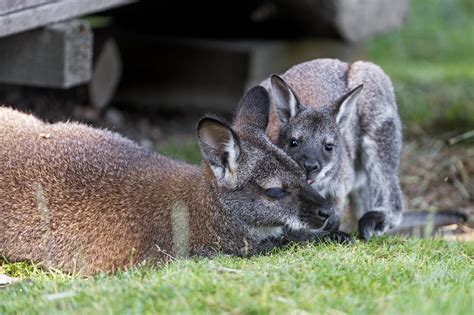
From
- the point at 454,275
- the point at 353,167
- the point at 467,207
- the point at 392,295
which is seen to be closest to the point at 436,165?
the point at 467,207

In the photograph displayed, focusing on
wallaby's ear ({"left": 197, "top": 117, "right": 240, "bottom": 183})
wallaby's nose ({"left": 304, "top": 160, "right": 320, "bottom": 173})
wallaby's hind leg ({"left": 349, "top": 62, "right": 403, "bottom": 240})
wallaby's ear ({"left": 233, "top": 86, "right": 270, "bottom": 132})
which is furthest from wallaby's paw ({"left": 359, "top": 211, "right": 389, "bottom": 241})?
wallaby's ear ({"left": 197, "top": 117, "right": 240, "bottom": 183})

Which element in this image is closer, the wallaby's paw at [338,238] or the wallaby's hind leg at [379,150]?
the wallaby's paw at [338,238]

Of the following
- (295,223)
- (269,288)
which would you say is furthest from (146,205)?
(269,288)

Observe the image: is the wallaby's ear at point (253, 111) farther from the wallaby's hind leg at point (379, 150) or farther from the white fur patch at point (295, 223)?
the wallaby's hind leg at point (379, 150)

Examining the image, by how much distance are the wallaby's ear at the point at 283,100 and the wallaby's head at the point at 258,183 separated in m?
0.82

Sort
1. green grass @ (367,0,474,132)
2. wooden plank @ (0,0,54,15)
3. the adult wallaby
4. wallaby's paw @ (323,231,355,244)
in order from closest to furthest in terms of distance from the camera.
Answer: wallaby's paw @ (323,231,355,244) < wooden plank @ (0,0,54,15) < the adult wallaby < green grass @ (367,0,474,132)

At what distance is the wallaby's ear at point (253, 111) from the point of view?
6055 millimetres

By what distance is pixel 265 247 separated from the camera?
5816 millimetres

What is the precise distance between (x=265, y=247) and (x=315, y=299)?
61.8 inches

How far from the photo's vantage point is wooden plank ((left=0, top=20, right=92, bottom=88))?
735 centimetres

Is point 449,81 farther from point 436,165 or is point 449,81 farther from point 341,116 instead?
point 341,116

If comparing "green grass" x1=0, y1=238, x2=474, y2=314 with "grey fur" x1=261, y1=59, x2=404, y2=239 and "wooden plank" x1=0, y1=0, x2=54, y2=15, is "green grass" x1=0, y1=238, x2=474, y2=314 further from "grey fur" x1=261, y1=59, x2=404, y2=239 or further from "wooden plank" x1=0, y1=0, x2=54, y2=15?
"wooden plank" x1=0, y1=0, x2=54, y2=15

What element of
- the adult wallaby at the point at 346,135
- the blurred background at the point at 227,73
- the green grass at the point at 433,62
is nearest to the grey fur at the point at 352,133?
the adult wallaby at the point at 346,135

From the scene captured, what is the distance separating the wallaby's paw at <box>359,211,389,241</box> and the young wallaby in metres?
0.82
